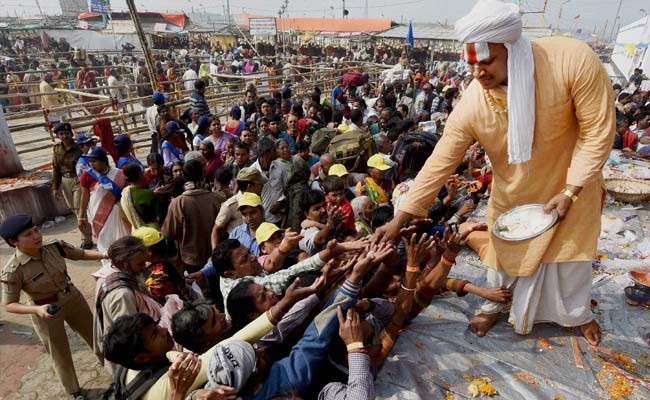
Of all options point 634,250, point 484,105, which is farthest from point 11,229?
point 634,250

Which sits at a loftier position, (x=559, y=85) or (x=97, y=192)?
(x=559, y=85)

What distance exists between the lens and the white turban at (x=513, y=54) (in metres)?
2.02

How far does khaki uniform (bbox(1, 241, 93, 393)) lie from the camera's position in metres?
3.13

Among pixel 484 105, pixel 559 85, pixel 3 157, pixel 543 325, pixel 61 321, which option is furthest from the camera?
pixel 3 157

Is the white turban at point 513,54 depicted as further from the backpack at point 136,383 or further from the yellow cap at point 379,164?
the yellow cap at point 379,164

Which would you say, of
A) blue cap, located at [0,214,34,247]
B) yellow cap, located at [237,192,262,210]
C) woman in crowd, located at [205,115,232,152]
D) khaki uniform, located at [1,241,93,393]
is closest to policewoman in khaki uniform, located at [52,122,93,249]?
woman in crowd, located at [205,115,232,152]

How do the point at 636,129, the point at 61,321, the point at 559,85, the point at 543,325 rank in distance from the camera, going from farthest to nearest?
the point at 636,129
the point at 61,321
the point at 543,325
the point at 559,85

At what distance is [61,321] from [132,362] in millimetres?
1833

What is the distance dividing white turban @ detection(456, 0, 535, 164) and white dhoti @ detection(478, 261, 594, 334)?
851 millimetres

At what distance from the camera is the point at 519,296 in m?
2.67

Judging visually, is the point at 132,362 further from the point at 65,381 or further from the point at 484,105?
the point at 484,105

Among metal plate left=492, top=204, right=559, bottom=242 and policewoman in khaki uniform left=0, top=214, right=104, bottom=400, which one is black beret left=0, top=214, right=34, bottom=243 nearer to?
policewoman in khaki uniform left=0, top=214, right=104, bottom=400

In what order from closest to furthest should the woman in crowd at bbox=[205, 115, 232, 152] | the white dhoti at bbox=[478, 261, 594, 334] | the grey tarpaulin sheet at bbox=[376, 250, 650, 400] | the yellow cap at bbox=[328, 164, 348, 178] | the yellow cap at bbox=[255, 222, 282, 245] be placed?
the grey tarpaulin sheet at bbox=[376, 250, 650, 400] → the white dhoti at bbox=[478, 261, 594, 334] → the yellow cap at bbox=[255, 222, 282, 245] → the yellow cap at bbox=[328, 164, 348, 178] → the woman in crowd at bbox=[205, 115, 232, 152]

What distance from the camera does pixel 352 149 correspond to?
5723mm
